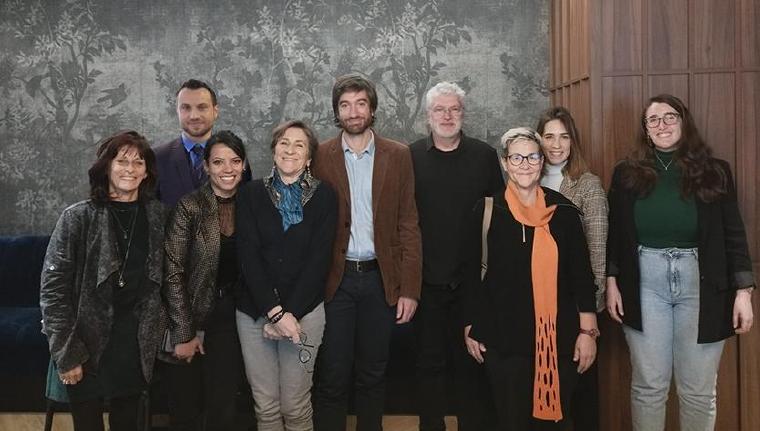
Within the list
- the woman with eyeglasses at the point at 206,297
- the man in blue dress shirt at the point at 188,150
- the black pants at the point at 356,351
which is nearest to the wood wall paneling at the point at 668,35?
the black pants at the point at 356,351

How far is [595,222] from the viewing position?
8.72 feet

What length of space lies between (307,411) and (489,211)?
1.05 m

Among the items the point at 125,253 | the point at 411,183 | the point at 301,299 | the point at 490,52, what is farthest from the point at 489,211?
the point at 490,52

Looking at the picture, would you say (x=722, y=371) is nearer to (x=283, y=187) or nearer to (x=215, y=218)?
(x=283, y=187)

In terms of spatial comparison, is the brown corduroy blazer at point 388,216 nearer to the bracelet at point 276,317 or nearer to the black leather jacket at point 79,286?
the bracelet at point 276,317

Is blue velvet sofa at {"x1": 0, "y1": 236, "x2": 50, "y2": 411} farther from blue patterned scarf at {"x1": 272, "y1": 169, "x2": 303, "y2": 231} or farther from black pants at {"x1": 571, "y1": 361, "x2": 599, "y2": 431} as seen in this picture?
black pants at {"x1": 571, "y1": 361, "x2": 599, "y2": 431}

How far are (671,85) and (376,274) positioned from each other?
1596 millimetres

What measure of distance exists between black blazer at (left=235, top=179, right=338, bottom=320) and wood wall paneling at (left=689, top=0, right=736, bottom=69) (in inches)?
72.4

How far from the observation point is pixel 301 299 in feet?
8.01

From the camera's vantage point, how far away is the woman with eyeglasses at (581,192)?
8.72 ft

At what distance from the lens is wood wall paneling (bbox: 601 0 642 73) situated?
295cm

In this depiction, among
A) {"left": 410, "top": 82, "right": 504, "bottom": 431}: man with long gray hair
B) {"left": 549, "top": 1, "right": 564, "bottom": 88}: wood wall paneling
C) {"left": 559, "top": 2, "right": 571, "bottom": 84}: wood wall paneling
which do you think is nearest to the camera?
{"left": 410, "top": 82, "right": 504, "bottom": 431}: man with long gray hair

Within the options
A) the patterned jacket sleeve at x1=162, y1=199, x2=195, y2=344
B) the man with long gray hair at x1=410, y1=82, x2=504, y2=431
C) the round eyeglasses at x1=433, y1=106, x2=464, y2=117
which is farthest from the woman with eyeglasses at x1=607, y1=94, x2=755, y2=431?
the patterned jacket sleeve at x1=162, y1=199, x2=195, y2=344

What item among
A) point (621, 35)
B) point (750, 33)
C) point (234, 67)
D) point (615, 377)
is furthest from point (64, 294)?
point (750, 33)
